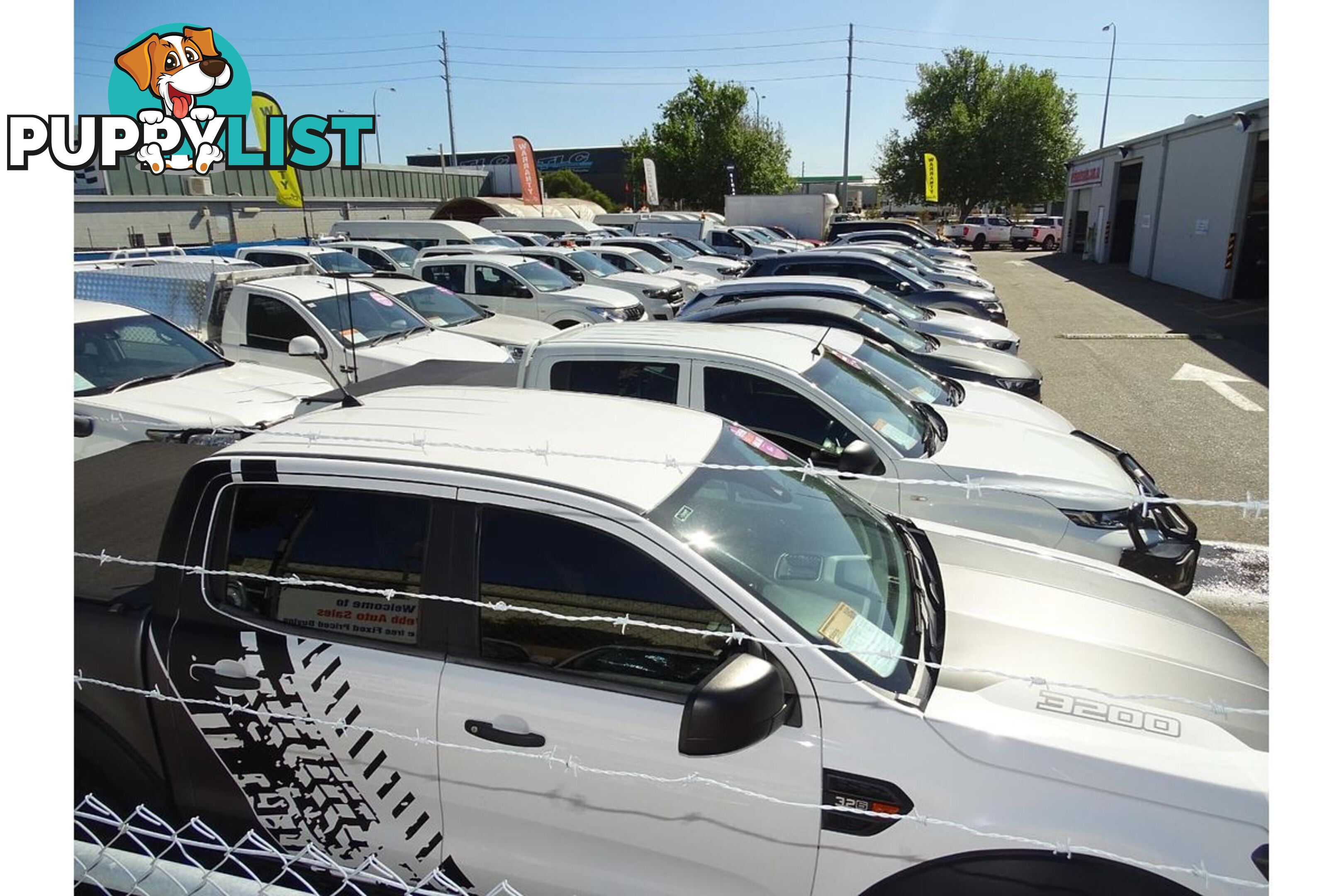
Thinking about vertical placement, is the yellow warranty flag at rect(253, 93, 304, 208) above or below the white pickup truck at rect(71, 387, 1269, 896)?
above

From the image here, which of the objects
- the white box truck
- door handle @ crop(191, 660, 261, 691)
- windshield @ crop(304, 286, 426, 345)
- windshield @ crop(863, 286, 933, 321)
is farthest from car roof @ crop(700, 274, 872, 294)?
the white box truck

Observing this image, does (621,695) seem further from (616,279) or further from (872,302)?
(616,279)

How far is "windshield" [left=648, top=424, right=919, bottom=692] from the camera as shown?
7.27 feet

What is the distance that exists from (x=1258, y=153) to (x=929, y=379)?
1760 centimetres

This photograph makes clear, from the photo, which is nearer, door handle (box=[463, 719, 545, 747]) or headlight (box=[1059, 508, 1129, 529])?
door handle (box=[463, 719, 545, 747])

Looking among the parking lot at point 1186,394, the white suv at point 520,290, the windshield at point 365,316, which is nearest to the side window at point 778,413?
the parking lot at point 1186,394

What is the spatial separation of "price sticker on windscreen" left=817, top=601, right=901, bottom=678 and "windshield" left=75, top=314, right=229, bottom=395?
18.9 feet

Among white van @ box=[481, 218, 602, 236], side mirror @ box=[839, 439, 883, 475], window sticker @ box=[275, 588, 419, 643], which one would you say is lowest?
window sticker @ box=[275, 588, 419, 643]

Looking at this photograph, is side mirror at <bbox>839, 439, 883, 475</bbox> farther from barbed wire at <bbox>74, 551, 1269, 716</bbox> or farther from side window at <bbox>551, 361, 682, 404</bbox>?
barbed wire at <bbox>74, 551, 1269, 716</bbox>

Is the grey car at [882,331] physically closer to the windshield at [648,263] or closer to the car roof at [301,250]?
the car roof at [301,250]

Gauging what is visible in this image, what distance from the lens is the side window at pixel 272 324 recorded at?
7809 mm

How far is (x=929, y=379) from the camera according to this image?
19.8 ft
